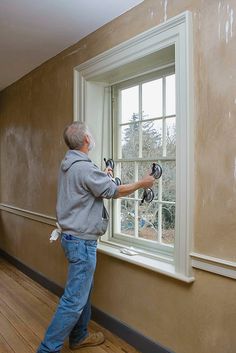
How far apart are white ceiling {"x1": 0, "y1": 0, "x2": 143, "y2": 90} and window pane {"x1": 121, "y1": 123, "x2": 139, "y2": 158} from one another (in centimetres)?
86

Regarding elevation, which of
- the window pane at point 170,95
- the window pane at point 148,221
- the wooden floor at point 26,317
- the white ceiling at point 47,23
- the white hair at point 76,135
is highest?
the white ceiling at point 47,23

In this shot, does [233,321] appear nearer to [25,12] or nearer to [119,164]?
[119,164]

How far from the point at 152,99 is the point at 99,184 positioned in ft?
2.88

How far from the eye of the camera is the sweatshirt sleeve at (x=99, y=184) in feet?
6.95

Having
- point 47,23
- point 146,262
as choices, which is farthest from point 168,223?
point 47,23

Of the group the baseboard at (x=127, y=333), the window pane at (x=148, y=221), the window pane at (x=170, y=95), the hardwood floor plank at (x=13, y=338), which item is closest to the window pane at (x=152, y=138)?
the window pane at (x=170, y=95)

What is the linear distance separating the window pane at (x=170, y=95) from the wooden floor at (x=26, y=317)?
1.73m

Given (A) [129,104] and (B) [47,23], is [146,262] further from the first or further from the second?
(B) [47,23]

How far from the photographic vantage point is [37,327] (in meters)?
2.78

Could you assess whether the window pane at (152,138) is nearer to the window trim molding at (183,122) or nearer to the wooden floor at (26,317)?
the window trim molding at (183,122)

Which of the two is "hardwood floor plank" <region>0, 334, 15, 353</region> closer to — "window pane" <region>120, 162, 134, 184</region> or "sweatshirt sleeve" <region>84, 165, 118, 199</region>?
"sweatshirt sleeve" <region>84, 165, 118, 199</region>

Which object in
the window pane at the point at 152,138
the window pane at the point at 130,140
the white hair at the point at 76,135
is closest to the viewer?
the white hair at the point at 76,135

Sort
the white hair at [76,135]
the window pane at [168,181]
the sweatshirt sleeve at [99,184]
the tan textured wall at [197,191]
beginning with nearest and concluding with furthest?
1. the tan textured wall at [197,191]
2. the sweatshirt sleeve at [99,184]
3. the white hair at [76,135]
4. the window pane at [168,181]

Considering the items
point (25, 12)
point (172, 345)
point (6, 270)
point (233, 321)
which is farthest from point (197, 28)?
point (6, 270)
